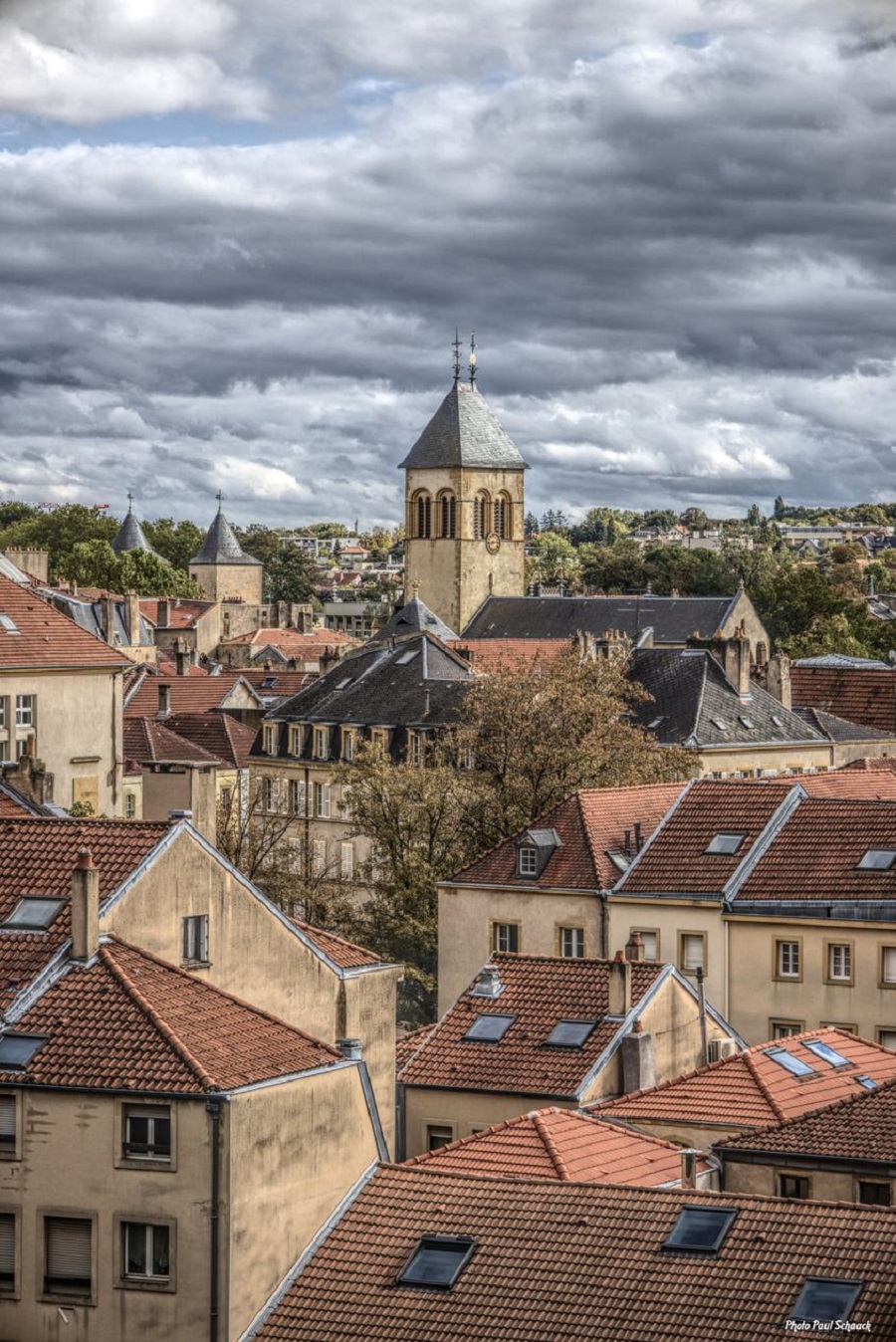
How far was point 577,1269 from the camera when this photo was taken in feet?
102

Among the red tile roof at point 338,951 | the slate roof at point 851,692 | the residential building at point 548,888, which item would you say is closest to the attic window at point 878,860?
the residential building at point 548,888

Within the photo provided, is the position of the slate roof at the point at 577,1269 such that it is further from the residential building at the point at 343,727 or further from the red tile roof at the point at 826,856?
the residential building at the point at 343,727

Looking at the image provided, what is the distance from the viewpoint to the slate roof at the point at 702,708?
95562mm

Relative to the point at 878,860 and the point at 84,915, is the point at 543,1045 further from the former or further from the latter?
the point at 84,915

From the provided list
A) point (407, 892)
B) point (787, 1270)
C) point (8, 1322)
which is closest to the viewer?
point (787, 1270)

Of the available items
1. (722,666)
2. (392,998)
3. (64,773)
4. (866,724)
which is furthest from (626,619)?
(392,998)

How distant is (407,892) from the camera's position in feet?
232

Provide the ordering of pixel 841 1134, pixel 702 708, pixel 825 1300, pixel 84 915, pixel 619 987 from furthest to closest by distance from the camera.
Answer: pixel 702 708, pixel 619 987, pixel 841 1134, pixel 84 915, pixel 825 1300

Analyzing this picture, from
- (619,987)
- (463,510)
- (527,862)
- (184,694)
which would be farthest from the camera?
(463,510)

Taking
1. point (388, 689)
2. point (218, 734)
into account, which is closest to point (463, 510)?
point (218, 734)

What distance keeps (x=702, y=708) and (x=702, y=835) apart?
36669mm

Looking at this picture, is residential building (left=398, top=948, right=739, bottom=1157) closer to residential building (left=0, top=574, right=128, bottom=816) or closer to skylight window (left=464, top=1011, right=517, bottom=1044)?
skylight window (left=464, top=1011, right=517, bottom=1044)

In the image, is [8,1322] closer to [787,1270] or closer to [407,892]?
[787,1270]

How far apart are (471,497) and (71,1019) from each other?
5246 inches
